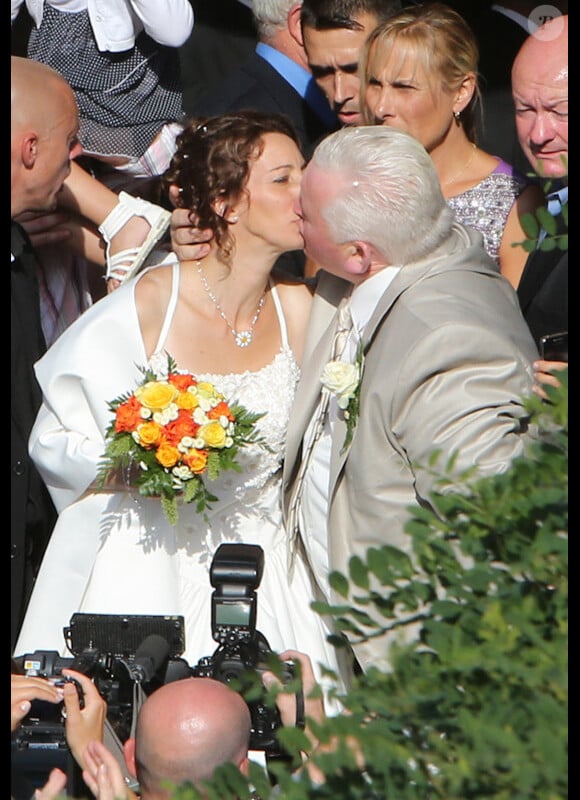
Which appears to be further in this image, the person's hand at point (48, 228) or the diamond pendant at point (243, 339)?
the person's hand at point (48, 228)

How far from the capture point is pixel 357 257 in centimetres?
371

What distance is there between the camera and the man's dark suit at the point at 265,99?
16.2 feet

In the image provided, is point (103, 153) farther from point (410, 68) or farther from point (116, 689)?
point (116, 689)

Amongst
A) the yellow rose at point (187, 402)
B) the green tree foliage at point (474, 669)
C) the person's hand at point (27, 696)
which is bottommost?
the person's hand at point (27, 696)

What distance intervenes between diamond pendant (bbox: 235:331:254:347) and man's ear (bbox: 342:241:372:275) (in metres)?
0.57

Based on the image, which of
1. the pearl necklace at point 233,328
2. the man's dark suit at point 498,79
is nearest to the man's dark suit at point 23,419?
the pearl necklace at point 233,328

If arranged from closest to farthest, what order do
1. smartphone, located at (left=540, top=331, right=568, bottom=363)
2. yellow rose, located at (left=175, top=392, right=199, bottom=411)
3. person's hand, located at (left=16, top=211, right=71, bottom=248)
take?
smartphone, located at (left=540, top=331, right=568, bottom=363)
yellow rose, located at (left=175, top=392, right=199, bottom=411)
person's hand, located at (left=16, top=211, right=71, bottom=248)

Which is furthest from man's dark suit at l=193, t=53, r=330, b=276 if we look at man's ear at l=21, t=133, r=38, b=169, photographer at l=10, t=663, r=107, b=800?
photographer at l=10, t=663, r=107, b=800

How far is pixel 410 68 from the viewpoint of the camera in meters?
4.31

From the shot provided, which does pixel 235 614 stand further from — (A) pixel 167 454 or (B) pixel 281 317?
(B) pixel 281 317

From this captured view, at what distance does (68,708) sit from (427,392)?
1277mm

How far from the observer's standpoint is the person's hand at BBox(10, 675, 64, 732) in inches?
118

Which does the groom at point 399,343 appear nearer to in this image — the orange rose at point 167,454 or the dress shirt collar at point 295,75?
the orange rose at point 167,454

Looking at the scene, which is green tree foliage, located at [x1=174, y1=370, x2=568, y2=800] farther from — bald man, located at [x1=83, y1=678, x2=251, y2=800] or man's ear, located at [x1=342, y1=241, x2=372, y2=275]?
man's ear, located at [x1=342, y1=241, x2=372, y2=275]
